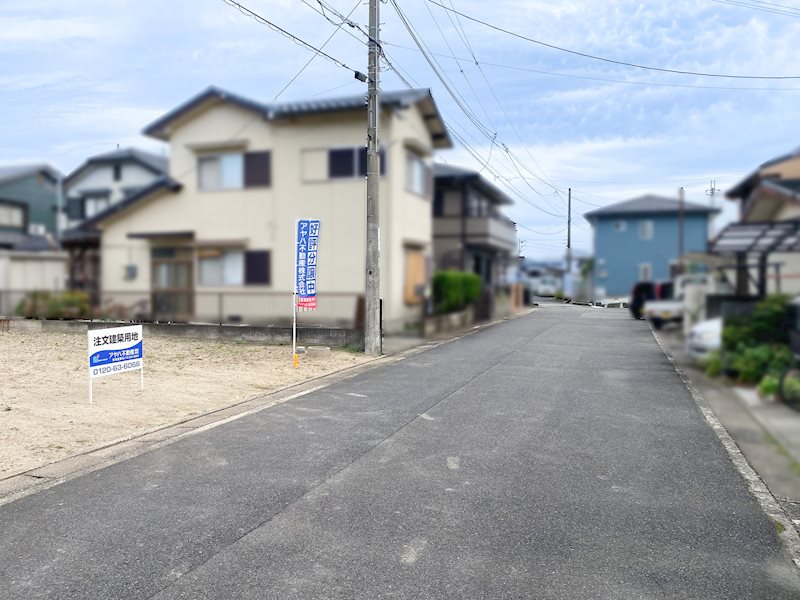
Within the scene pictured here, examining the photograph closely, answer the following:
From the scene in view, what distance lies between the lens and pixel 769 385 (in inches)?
39.8

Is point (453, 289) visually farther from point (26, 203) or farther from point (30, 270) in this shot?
point (26, 203)

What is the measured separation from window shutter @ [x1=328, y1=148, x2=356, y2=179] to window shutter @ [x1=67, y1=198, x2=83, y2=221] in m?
9.72

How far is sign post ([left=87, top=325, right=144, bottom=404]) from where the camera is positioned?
8.83 metres

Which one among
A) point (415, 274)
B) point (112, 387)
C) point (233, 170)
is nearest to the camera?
point (233, 170)

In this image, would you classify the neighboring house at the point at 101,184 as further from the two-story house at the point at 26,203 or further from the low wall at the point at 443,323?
the low wall at the point at 443,323

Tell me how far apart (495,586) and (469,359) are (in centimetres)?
1076

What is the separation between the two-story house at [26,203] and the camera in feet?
7.90

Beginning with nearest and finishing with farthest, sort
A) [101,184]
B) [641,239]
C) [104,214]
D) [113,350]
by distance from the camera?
[641,239], [101,184], [104,214], [113,350]

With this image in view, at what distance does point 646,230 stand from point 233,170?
26.2 ft

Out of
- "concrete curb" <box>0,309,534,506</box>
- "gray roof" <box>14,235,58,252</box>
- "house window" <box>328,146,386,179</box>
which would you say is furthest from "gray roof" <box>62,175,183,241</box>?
"house window" <box>328,146,386,179</box>

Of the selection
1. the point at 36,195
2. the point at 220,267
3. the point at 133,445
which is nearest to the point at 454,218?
the point at 220,267

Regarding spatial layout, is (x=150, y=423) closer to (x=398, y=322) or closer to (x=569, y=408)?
(x=569, y=408)

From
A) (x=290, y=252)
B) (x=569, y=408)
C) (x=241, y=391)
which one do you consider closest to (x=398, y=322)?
(x=290, y=252)

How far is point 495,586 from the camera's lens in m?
3.81
